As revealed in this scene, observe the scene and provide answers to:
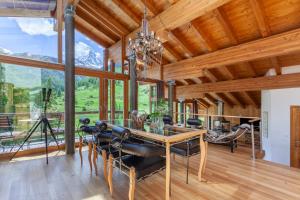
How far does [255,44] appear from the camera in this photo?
4090 mm

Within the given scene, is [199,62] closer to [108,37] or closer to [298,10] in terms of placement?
[298,10]

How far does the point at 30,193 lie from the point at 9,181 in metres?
0.67

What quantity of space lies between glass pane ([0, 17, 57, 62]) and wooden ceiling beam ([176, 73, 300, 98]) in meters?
5.14

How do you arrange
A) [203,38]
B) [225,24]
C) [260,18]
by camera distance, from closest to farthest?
[260,18]
[225,24]
[203,38]

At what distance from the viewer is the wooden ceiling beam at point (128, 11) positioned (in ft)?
14.8

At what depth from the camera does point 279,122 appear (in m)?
5.42

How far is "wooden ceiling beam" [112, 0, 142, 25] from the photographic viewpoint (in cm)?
450

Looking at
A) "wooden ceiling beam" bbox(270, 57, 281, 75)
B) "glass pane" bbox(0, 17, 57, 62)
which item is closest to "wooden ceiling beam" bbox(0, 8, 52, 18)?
"glass pane" bbox(0, 17, 57, 62)

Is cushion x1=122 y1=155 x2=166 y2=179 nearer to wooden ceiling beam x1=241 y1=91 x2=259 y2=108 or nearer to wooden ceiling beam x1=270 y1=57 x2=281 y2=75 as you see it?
wooden ceiling beam x1=270 y1=57 x2=281 y2=75

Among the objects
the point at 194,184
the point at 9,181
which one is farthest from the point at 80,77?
the point at 194,184

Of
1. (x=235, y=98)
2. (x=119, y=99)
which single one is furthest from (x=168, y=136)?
(x=235, y=98)

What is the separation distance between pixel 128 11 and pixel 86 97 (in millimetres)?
2660

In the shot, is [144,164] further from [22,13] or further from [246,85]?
[246,85]

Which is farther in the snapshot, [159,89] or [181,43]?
[159,89]
